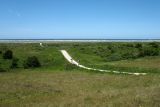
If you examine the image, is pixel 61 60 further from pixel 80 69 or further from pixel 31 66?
pixel 80 69

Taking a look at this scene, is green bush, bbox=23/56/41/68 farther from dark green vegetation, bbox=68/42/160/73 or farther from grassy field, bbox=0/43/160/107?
dark green vegetation, bbox=68/42/160/73

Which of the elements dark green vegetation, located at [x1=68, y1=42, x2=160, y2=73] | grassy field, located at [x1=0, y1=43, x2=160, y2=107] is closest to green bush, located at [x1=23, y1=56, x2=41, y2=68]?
grassy field, located at [x1=0, y1=43, x2=160, y2=107]

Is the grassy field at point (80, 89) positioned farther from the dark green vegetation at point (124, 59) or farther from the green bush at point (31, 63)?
the green bush at point (31, 63)

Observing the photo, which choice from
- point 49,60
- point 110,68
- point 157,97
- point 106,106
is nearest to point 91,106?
point 106,106

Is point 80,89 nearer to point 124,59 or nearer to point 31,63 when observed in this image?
point 31,63

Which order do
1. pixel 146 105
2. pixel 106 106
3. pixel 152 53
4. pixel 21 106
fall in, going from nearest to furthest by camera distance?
1. pixel 146 105
2. pixel 106 106
3. pixel 21 106
4. pixel 152 53

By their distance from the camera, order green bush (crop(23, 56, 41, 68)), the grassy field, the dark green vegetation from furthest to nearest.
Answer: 1. green bush (crop(23, 56, 41, 68))
2. the dark green vegetation
3. the grassy field

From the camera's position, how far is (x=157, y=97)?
15453 mm

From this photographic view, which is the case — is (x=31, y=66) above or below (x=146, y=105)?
below

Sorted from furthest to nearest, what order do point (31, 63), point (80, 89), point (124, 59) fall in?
point (124, 59), point (31, 63), point (80, 89)

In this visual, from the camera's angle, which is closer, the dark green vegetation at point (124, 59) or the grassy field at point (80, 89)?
the grassy field at point (80, 89)

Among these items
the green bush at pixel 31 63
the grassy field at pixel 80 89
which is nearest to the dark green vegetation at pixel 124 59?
the grassy field at pixel 80 89

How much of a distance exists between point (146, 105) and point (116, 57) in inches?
2102

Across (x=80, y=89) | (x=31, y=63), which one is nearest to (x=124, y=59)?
(x=31, y=63)
